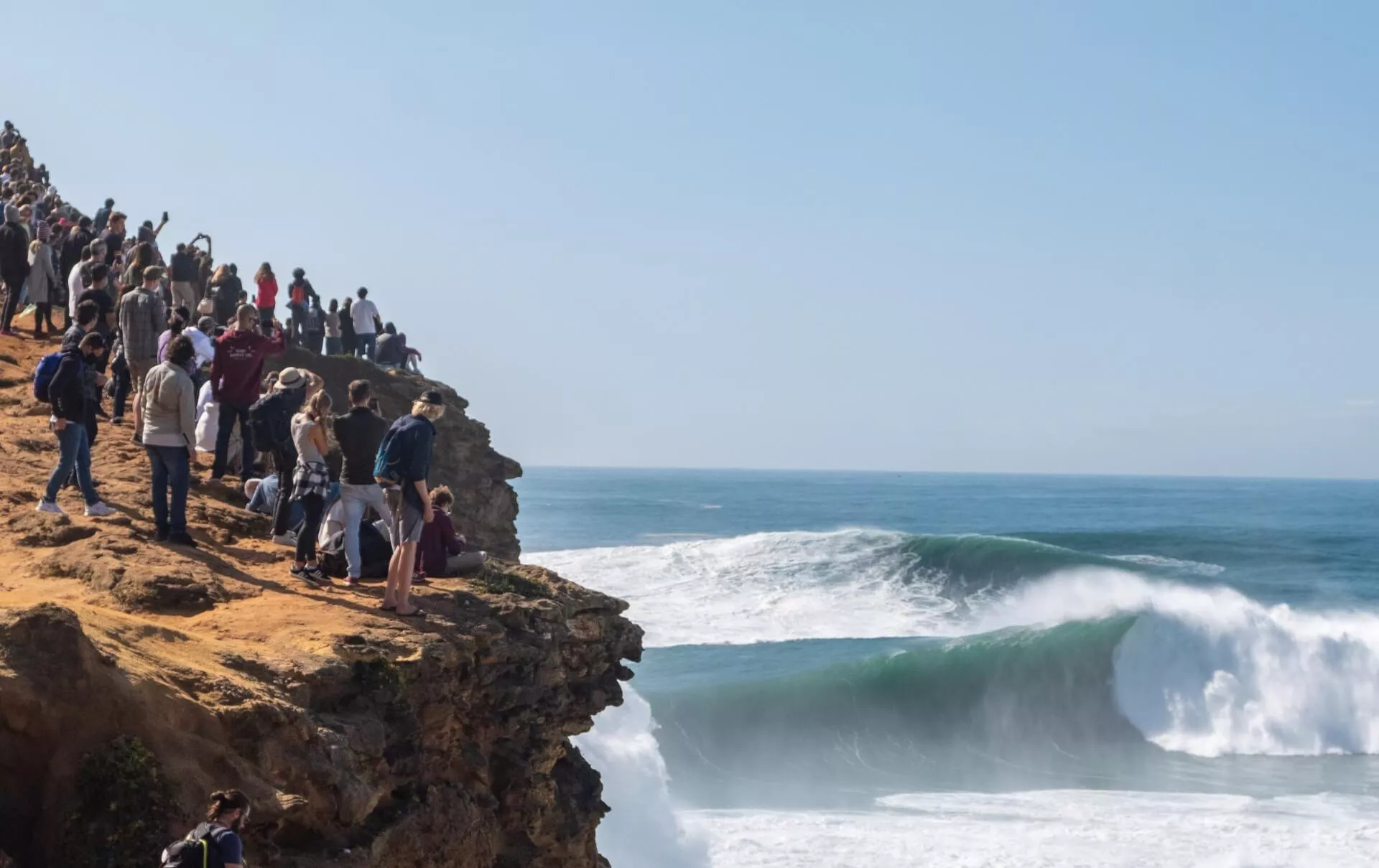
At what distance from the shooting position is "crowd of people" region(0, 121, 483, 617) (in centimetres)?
911

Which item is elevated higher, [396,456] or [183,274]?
[183,274]

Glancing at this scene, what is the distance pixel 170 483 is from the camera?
985 centimetres

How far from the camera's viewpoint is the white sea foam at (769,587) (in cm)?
3247

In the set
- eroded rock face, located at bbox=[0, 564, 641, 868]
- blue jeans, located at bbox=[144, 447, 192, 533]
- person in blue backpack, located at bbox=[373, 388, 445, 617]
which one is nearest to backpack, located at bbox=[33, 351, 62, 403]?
blue jeans, located at bbox=[144, 447, 192, 533]

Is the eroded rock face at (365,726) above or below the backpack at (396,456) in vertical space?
below

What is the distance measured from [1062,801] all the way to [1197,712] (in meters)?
6.68

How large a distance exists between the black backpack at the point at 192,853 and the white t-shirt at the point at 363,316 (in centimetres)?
1545

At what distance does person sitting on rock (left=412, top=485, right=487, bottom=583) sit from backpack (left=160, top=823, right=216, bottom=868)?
16.4ft

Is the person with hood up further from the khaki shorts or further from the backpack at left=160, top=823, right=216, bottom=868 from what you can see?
the backpack at left=160, top=823, right=216, bottom=868

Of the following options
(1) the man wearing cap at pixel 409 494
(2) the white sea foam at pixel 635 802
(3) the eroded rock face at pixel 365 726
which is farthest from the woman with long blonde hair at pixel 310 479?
(2) the white sea foam at pixel 635 802

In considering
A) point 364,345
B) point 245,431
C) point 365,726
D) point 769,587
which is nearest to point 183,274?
point 364,345

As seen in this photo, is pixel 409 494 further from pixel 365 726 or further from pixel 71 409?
pixel 71 409

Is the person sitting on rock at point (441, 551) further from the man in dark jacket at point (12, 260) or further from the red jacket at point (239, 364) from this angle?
the man in dark jacket at point (12, 260)

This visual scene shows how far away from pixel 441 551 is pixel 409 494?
5.06 feet
